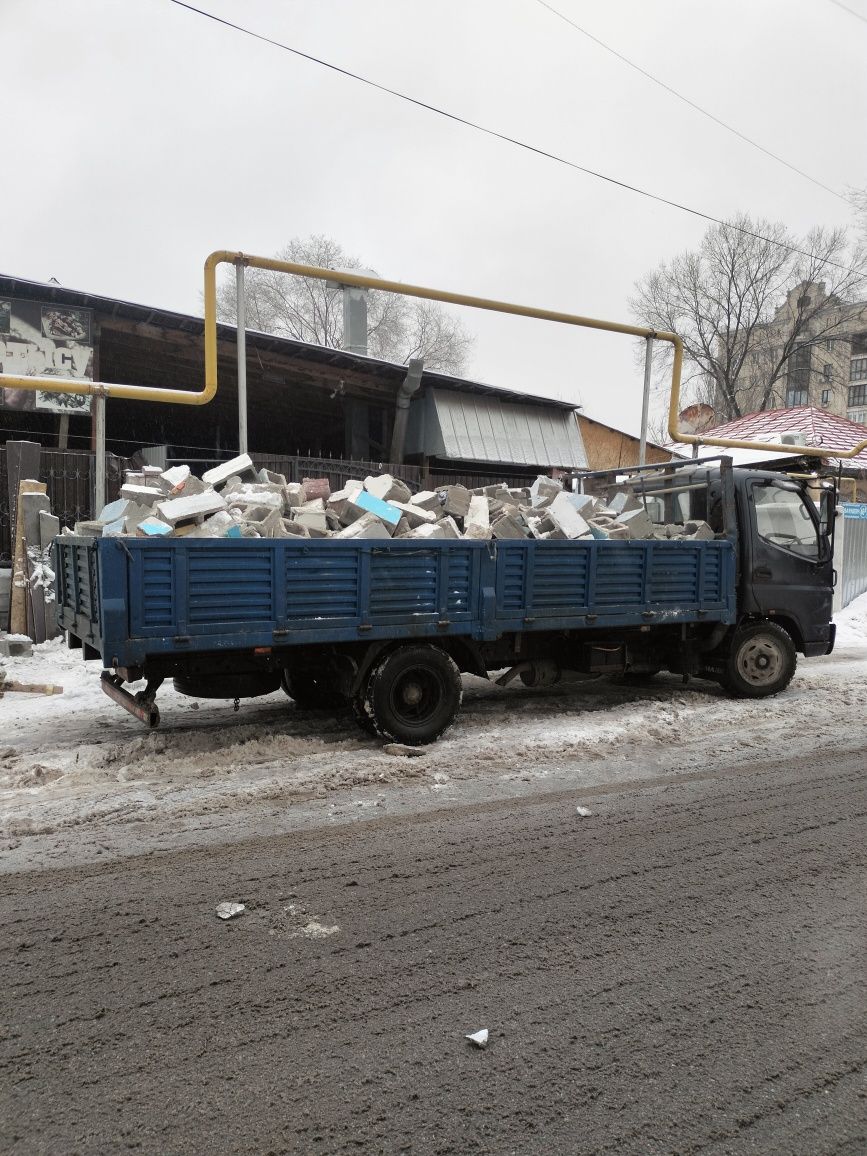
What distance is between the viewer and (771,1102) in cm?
248

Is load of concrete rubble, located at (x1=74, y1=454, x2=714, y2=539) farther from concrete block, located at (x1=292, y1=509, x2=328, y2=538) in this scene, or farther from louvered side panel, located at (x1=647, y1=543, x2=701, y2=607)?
louvered side panel, located at (x1=647, y1=543, x2=701, y2=607)

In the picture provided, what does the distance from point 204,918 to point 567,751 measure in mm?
3474

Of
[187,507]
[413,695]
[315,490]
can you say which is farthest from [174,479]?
[413,695]

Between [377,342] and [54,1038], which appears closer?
[54,1038]

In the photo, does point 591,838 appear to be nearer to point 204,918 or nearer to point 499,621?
point 204,918

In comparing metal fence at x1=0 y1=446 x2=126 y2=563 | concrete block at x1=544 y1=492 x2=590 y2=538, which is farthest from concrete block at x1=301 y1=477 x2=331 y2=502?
metal fence at x1=0 y1=446 x2=126 y2=563

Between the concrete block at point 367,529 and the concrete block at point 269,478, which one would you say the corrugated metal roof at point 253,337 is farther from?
the concrete block at point 367,529

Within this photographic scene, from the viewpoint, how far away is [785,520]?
8.61m

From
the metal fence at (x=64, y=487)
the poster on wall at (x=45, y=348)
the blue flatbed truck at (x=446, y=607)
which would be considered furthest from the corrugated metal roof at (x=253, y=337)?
the blue flatbed truck at (x=446, y=607)

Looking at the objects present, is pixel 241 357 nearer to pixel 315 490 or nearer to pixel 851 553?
pixel 315 490

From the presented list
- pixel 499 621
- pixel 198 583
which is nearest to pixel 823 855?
pixel 499 621

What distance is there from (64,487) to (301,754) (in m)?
7.10

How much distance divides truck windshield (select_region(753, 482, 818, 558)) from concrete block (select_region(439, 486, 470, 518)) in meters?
3.23

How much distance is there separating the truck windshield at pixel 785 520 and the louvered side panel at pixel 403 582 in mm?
3964
